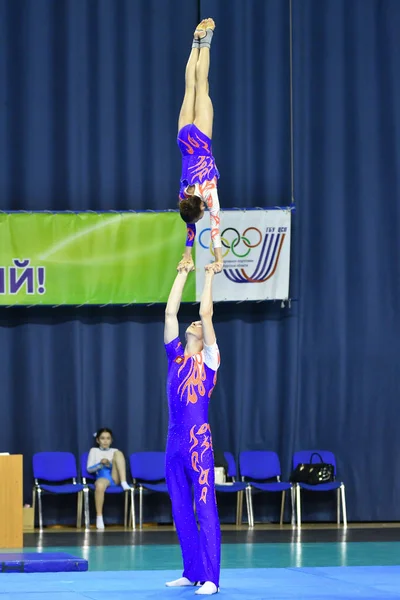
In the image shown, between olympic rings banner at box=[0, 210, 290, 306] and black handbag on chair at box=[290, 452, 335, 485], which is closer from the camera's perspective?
black handbag on chair at box=[290, 452, 335, 485]

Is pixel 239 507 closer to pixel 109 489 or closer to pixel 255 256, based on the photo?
pixel 109 489

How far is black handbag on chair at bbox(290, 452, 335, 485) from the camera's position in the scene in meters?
13.4

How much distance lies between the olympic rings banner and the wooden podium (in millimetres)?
3377

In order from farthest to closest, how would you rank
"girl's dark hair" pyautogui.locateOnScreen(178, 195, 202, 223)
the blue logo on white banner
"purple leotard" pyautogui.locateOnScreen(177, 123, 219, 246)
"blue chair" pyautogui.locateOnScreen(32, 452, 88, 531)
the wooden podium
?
the blue logo on white banner
"blue chair" pyautogui.locateOnScreen(32, 452, 88, 531)
the wooden podium
"purple leotard" pyautogui.locateOnScreen(177, 123, 219, 246)
"girl's dark hair" pyautogui.locateOnScreen(178, 195, 202, 223)

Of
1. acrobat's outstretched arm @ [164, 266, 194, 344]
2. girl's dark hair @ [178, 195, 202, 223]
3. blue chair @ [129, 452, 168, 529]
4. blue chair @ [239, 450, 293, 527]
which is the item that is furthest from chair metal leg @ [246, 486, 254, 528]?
girl's dark hair @ [178, 195, 202, 223]

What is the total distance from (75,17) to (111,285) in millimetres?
3812

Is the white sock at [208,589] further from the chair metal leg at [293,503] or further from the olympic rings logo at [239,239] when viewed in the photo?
the olympic rings logo at [239,239]

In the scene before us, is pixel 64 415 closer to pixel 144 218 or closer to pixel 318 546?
pixel 144 218

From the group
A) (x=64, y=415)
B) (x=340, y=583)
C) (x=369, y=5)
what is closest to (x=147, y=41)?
(x=369, y=5)

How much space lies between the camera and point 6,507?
10.6m

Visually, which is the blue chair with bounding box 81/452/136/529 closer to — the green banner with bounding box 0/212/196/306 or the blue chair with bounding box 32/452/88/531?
the blue chair with bounding box 32/452/88/531

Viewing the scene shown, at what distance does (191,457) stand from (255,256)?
710 cm

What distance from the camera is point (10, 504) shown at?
34.8 feet

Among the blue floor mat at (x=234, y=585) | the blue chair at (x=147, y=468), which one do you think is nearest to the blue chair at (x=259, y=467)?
the blue chair at (x=147, y=468)
